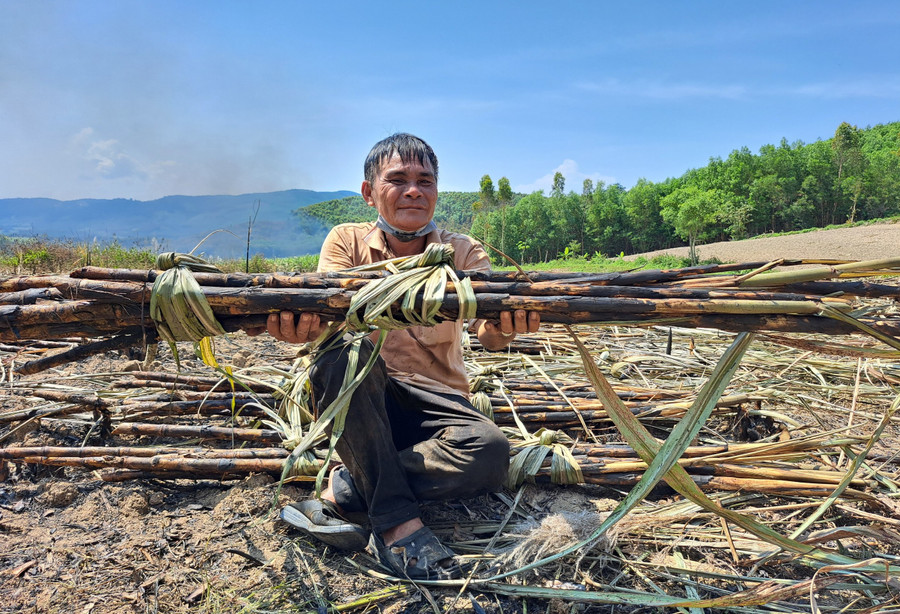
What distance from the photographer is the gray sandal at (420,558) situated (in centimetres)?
167

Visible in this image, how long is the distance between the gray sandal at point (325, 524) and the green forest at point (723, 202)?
2944 centimetres

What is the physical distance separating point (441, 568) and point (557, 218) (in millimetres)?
54122

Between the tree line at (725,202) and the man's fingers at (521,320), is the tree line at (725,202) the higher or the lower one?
the higher one

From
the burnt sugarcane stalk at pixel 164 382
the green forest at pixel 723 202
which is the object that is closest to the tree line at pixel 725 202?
the green forest at pixel 723 202

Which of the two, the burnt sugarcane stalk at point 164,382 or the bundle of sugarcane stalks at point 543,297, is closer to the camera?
the bundle of sugarcane stalks at point 543,297

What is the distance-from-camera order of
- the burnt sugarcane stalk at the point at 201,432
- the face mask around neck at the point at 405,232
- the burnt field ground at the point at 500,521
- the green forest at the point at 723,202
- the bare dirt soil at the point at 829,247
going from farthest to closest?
the green forest at the point at 723,202
the bare dirt soil at the point at 829,247
the burnt sugarcane stalk at the point at 201,432
the face mask around neck at the point at 405,232
the burnt field ground at the point at 500,521

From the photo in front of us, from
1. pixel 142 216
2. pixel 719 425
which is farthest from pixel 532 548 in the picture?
pixel 142 216

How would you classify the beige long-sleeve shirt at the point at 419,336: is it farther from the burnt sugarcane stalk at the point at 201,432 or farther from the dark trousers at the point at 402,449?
the burnt sugarcane stalk at the point at 201,432

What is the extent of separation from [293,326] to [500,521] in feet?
3.83

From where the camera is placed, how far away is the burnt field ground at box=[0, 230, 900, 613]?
1.55 meters

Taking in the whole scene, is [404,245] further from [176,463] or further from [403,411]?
[176,463]

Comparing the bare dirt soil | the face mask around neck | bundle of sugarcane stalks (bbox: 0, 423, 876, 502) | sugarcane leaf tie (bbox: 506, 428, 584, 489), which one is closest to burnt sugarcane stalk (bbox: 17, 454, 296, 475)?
bundle of sugarcane stalks (bbox: 0, 423, 876, 502)

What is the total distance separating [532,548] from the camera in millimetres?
1722

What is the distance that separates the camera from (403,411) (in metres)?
2.14
